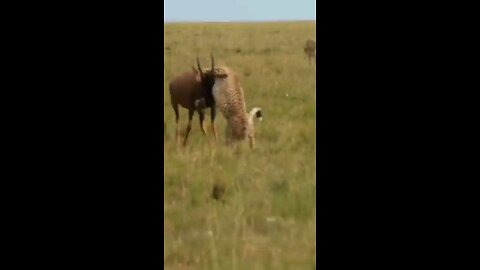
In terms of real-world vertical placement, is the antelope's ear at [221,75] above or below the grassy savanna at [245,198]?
above

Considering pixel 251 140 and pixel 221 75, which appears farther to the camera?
pixel 221 75

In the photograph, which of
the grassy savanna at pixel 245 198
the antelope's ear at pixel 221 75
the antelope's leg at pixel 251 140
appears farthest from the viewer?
the antelope's ear at pixel 221 75

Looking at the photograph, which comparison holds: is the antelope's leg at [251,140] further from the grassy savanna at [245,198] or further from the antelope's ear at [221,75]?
the antelope's ear at [221,75]

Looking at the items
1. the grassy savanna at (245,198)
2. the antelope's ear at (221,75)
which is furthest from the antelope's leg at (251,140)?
the antelope's ear at (221,75)

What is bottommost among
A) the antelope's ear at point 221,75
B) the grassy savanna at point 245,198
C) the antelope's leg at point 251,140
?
the grassy savanna at point 245,198

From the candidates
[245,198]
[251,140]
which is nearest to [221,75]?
[251,140]

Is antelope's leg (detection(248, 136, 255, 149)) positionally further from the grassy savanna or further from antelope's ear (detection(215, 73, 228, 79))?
antelope's ear (detection(215, 73, 228, 79))

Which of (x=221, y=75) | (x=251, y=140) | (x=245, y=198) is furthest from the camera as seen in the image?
(x=221, y=75)

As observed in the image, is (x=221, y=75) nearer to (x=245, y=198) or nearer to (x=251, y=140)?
(x=251, y=140)
